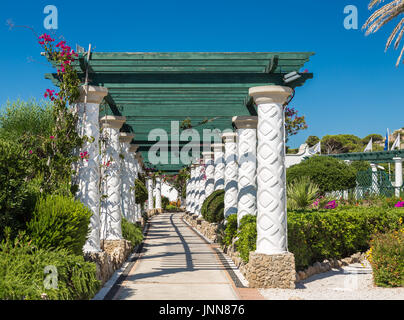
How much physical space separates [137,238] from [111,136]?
3.64 meters

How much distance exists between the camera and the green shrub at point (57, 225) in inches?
259

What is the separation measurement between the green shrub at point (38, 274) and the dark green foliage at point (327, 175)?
16958 millimetres

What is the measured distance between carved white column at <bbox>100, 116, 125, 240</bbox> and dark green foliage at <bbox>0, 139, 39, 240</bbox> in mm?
4556

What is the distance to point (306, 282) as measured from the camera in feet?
29.4

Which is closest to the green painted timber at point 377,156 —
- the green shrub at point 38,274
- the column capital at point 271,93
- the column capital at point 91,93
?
the column capital at point 271,93

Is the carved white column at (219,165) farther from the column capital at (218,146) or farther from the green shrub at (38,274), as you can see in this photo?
the green shrub at (38,274)

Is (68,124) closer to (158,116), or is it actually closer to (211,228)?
(158,116)

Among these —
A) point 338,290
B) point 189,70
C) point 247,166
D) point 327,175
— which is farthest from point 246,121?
point 327,175

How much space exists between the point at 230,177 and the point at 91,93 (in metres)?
6.71

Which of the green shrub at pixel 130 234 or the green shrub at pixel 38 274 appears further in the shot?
the green shrub at pixel 130 234

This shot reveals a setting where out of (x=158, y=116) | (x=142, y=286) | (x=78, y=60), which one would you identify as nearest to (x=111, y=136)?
(x=158, y=116)

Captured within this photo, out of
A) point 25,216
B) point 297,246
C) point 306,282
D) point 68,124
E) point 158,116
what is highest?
point 158,116

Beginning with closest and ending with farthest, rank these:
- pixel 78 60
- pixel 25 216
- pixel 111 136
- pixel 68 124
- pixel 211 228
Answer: pixel 25 216 → pixel 68 124 → pixel 78 60 → pixel 111 136 → pixel 211 228

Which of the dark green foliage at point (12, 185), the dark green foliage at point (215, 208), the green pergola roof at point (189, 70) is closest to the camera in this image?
the dark green foliage at point (12, 185)
